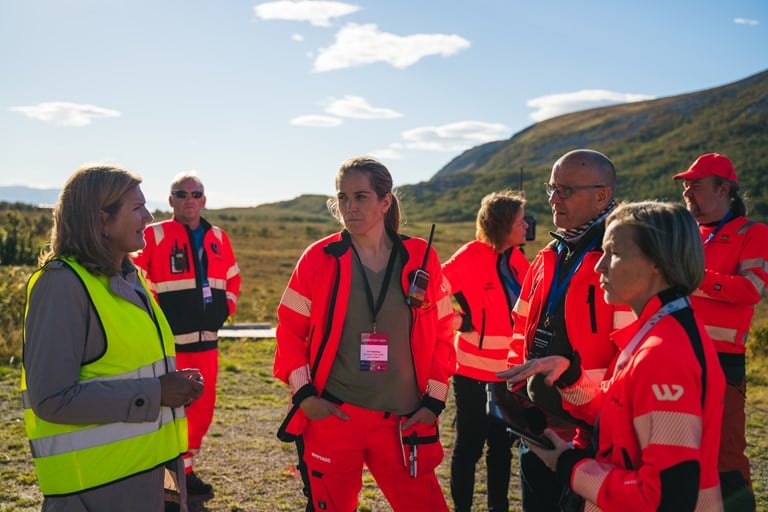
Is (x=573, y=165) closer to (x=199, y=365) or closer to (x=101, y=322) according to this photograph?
(x=101, y=322)

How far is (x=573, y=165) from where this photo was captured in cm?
318

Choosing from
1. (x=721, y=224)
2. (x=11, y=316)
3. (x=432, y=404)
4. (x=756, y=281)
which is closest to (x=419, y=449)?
(x=432, y=404)

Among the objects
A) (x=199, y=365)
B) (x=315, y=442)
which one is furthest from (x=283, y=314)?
(x=199, y=365)

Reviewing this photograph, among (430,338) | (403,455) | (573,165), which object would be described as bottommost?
(403,455)

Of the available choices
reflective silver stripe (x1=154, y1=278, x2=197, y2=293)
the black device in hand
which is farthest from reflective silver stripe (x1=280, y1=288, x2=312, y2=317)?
reflective silver stripe (x1=154, y1=278, x2=197, y2=293)

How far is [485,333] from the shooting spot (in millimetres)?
4574

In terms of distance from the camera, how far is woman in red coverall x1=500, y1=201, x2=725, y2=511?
6.21ft

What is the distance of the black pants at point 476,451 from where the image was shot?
4.45 meters

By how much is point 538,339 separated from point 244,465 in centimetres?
374

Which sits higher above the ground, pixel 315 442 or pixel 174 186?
pixel 174 186

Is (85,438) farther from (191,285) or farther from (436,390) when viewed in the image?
(191,285)

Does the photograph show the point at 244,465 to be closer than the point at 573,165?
No

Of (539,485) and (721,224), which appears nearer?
(539,485)

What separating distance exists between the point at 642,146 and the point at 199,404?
4494 inches
